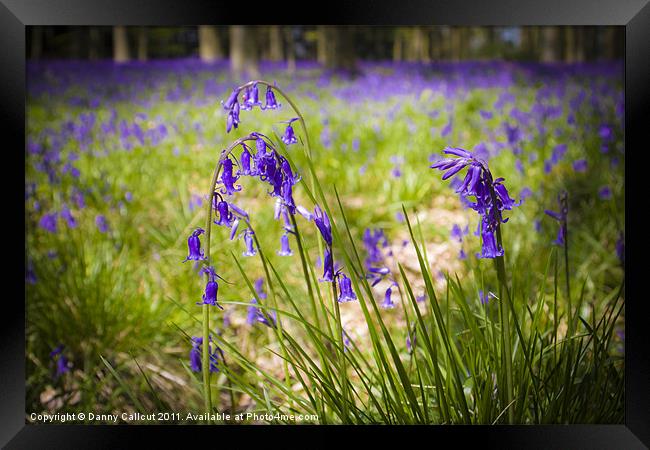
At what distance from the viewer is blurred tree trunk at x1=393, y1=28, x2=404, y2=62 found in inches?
95.6

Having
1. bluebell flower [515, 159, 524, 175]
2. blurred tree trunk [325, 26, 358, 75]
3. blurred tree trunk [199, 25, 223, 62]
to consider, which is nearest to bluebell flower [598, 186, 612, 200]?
bluebell flower [515, 159, 524, 175]

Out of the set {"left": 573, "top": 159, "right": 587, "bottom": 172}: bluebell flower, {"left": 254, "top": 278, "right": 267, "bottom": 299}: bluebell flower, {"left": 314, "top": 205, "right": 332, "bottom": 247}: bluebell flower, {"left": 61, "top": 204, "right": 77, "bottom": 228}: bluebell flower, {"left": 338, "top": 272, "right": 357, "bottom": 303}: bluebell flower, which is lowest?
{"left": 254, "top": 278, "right": 267, "bottom": 299}: bluebell flower

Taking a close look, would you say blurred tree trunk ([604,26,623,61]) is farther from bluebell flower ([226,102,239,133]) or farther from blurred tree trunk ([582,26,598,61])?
bluebell flower ([226,102,239,133])

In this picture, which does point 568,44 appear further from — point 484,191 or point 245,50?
point 484,191

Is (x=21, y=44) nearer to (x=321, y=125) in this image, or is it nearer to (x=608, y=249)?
(x=321, y=125)

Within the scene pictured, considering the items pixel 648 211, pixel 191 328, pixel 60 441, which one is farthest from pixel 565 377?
pixel 60 441

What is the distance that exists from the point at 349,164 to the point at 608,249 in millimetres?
1304

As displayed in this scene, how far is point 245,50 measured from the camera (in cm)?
249

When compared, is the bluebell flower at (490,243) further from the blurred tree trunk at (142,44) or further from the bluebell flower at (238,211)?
the blurred tree trunk at (142,44)

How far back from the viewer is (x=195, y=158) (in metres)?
2.90

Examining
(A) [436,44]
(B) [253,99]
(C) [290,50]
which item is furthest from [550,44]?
(B) [253,99]

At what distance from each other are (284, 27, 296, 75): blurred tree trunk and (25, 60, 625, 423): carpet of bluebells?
45 mm

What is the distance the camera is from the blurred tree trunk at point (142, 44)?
2.33 meters
